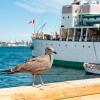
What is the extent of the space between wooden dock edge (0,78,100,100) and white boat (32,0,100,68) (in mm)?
37762

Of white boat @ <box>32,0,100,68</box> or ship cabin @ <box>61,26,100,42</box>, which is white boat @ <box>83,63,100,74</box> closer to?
white boat @ <box>32,0,100,68</box>

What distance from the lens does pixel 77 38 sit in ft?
166

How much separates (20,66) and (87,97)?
1189 millimetres

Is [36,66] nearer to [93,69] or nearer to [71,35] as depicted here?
[93,69]

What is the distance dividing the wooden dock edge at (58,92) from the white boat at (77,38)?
1487 inches

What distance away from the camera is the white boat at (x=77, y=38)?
45.8 m

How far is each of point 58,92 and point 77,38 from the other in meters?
44.3

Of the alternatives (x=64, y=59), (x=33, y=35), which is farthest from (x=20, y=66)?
(x=33, y=35)

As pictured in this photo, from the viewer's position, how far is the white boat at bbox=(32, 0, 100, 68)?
4582cm

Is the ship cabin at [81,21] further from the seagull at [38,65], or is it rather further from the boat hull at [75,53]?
the seagull at [38,65]

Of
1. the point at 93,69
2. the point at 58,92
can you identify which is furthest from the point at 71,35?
the point at 58,92

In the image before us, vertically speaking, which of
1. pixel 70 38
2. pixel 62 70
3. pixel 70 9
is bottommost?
pixel 62 70

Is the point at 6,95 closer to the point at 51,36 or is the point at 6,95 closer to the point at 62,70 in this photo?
the point at 62,70

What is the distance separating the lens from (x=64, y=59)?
48219mm
